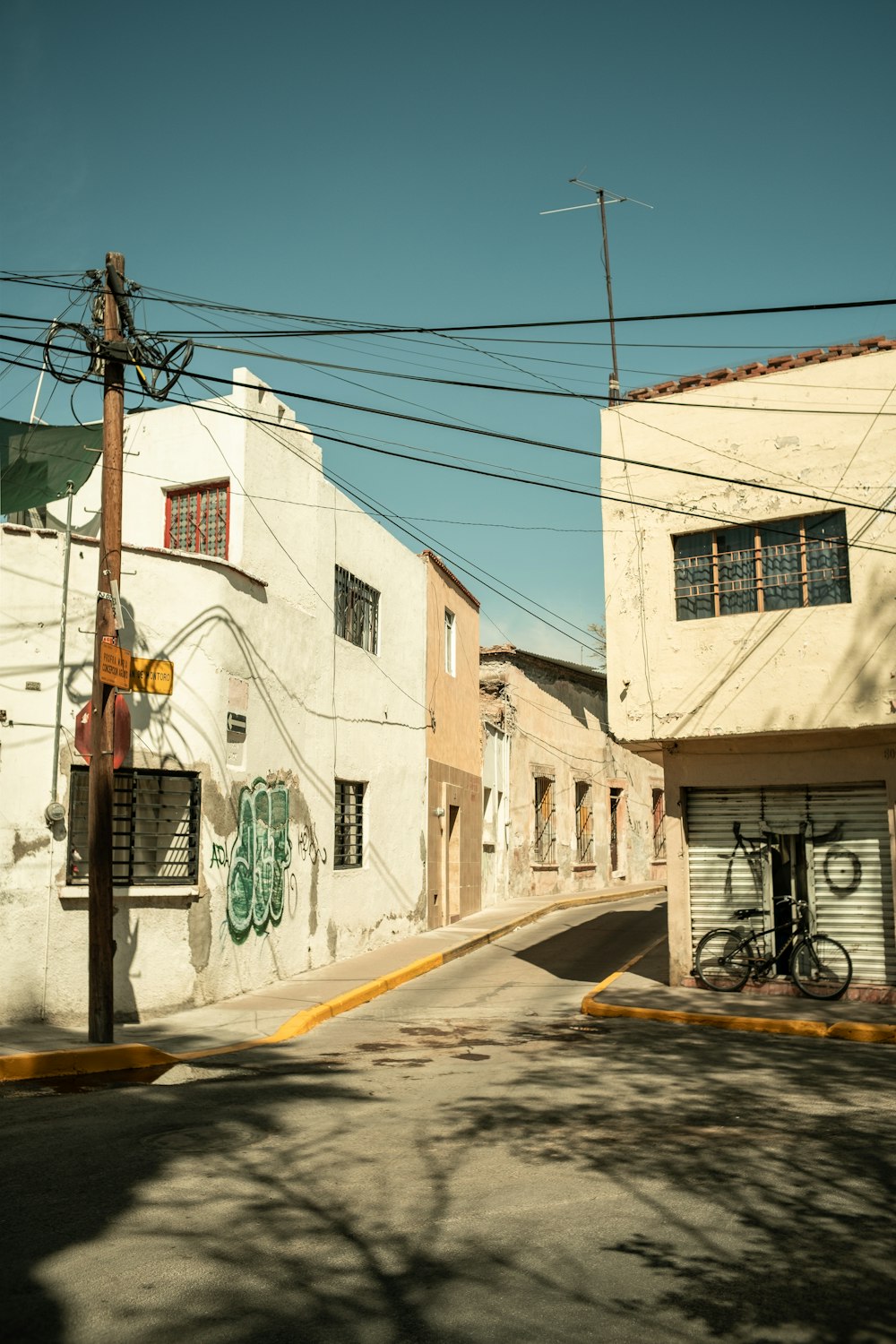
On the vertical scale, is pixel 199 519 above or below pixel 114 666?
above

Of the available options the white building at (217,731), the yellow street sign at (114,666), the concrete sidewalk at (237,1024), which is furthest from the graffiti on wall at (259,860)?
the yellow street sign at (114,666)

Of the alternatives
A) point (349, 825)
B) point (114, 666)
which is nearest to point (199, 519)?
point (114, 666)

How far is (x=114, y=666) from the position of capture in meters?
10.9

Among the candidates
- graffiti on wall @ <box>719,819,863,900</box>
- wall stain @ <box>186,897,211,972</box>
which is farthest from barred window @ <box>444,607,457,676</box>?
wall stain @ <box>186,897,211,972</box>

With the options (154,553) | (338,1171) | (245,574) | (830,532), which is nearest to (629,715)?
(830,532)

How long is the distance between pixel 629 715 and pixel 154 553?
20.6 ft

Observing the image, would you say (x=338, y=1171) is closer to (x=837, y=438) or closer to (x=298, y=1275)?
(x=298, y=1275)

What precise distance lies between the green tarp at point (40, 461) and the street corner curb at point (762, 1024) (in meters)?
9.00

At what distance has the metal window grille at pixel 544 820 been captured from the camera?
94.3ft

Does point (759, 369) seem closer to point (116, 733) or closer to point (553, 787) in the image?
point (116, 733)

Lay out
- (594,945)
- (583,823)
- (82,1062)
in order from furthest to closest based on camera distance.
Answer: (583,823)
(594,945)
(82,1062)

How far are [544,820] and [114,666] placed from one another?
19.6 meters

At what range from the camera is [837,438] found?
43.3ft

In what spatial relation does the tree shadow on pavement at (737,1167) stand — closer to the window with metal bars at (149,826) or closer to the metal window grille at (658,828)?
the window with metal bars at (149,826)
